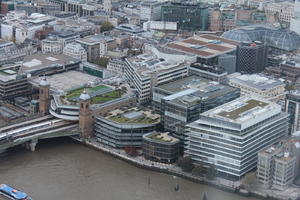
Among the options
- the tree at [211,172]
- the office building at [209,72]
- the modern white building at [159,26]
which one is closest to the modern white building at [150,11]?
the modern white building at [159,26]

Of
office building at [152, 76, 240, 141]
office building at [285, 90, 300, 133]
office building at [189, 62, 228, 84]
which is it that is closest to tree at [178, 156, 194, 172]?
office building at [152, 76, 240, 141]

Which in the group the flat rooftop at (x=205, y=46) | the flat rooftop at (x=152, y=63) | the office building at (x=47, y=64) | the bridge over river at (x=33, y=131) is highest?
the flat rooftop at (x=205, y=46)

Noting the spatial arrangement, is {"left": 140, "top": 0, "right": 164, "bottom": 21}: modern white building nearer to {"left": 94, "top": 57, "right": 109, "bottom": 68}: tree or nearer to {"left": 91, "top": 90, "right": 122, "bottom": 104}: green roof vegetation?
{"left": 94, "top": 57, "right": 109, "bottom": 68}: tree

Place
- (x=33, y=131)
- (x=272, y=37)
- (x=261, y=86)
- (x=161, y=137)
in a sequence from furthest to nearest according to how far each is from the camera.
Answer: (x=272, y=37), (x=261, y=86), (x=33, y=131), (x=161, y=137)

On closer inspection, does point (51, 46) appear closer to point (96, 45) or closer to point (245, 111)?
point (96, 45)

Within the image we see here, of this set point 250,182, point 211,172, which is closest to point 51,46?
point 211,172

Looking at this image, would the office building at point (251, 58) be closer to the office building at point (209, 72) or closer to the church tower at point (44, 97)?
the office building at point (209, 72)
